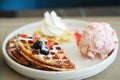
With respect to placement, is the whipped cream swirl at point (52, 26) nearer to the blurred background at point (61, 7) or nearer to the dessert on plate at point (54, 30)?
the dessert on plate at point (54, 30)

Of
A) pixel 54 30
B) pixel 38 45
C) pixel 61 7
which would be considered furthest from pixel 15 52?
pixel 61 7

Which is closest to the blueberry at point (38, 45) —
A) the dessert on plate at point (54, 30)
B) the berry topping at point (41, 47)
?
the berry topping at point (41, 47)

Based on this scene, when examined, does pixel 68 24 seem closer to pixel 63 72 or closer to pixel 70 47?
pixel 70 47

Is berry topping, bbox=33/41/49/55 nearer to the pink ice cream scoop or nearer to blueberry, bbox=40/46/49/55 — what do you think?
blueberry, bbox=40/46/49/55

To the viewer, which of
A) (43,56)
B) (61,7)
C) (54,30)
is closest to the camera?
(43,56)

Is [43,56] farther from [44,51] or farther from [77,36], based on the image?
[77,36]

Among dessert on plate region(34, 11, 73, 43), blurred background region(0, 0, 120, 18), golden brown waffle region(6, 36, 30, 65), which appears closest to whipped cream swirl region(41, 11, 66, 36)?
dessert on plate region(34, 11, 73, 43)

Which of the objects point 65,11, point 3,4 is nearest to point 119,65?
point 65,11
